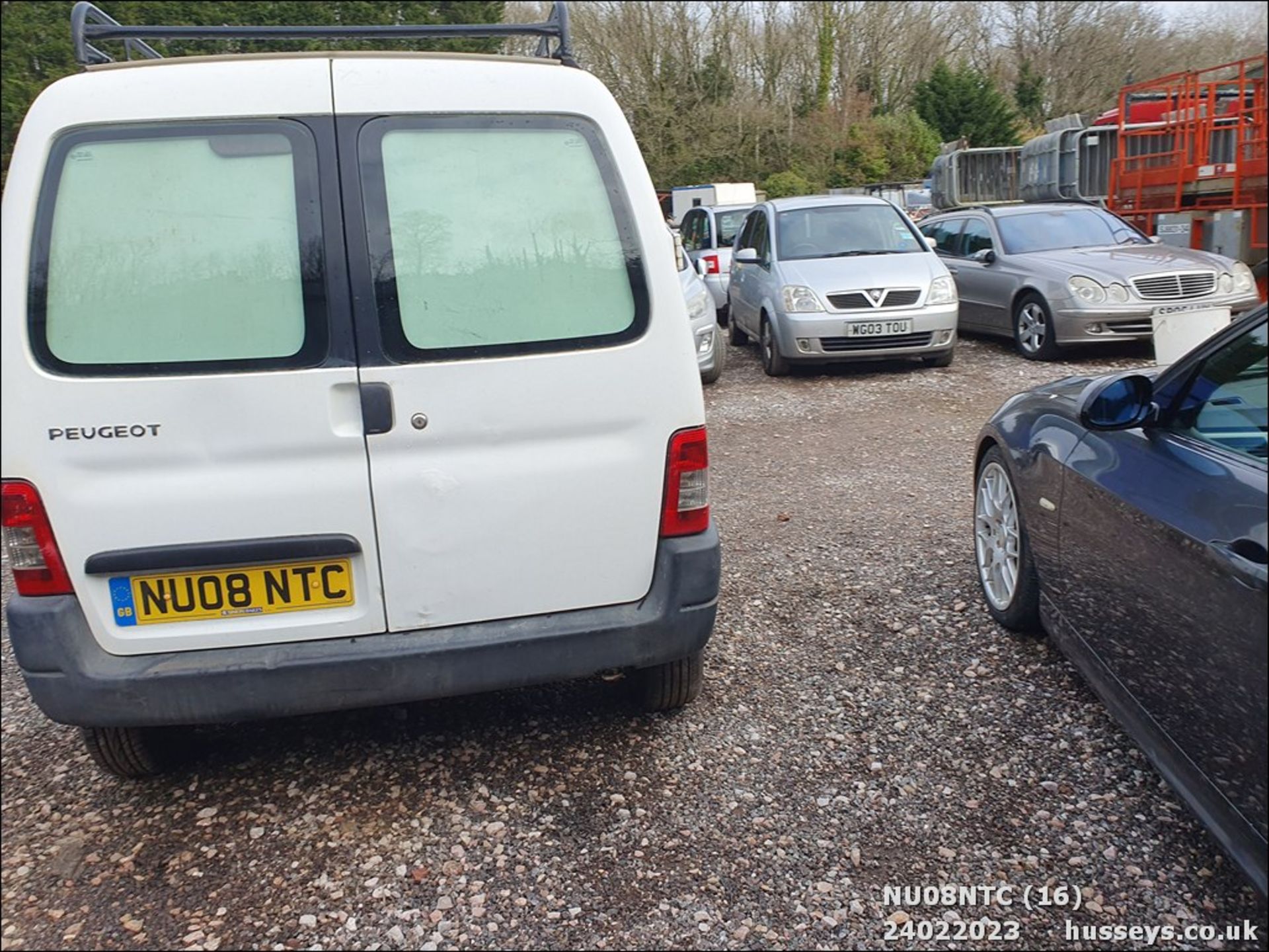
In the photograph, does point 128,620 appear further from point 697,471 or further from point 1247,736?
point 1247,736

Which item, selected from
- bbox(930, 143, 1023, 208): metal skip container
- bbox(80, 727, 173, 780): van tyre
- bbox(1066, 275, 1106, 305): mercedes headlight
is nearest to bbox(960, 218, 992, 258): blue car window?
bbox(1066, 275, 1106, 305): mercedes headlight

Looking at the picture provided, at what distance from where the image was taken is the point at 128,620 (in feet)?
8.67

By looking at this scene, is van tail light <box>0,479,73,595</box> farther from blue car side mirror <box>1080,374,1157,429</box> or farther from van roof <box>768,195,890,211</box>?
van roof <box>768,195,890,211</box>

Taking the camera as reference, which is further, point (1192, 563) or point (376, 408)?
point (376, 408)

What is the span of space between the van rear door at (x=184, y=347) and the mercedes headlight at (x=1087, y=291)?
8.30m

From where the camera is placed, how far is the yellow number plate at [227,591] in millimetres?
2623

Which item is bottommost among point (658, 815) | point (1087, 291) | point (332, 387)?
point (658, 815)

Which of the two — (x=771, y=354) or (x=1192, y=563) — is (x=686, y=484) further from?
(x=771, y=354)

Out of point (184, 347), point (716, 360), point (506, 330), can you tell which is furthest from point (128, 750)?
point (716, 360)

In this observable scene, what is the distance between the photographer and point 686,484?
287 centimetres

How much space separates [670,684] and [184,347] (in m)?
1.71

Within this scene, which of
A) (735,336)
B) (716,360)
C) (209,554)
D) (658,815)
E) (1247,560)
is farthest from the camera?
(735,336)

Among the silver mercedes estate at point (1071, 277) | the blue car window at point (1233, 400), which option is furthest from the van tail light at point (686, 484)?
the silver mercedes estate at point (1071, 277)

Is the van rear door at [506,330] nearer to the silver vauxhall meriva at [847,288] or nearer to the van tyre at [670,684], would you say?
the van tyre at [670,684]
